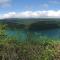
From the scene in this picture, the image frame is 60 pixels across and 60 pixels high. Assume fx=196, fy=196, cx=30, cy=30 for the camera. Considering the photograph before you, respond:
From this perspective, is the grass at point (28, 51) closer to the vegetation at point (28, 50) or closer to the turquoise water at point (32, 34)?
the vegetation at point (28, 50)

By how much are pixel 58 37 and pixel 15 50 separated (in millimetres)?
1158

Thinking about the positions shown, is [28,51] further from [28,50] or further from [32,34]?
[32,34]

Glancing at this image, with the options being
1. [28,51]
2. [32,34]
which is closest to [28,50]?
[28,51]

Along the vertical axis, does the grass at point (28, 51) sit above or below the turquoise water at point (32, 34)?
below

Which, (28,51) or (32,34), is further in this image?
(32,34)

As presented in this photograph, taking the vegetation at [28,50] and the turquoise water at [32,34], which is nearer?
the vegetation at [28,50]

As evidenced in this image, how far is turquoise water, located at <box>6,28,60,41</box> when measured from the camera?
4000 mm

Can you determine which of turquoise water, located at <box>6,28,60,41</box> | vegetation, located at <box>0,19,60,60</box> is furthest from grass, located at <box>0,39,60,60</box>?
turquoise water, located at <box>6,28,60,41</box>

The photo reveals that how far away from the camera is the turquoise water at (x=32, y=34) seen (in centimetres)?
400

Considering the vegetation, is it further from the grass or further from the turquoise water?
the turquoise water

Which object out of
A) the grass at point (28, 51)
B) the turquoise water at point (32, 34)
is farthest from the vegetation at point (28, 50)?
the turquoise water at point (32, 34)

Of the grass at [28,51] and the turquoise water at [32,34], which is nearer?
the grass at [28,51]

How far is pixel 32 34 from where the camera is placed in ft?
13.1

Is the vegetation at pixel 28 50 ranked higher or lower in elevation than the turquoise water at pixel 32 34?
lower
